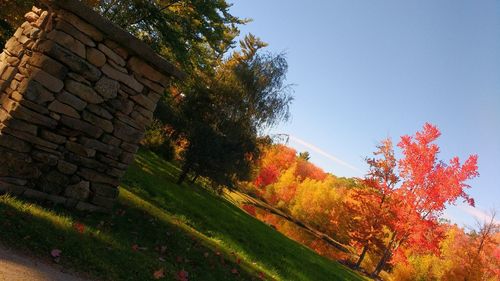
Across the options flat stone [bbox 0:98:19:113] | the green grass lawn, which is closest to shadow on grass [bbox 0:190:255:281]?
the green grass lawn

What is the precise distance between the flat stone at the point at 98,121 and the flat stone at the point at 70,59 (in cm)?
71

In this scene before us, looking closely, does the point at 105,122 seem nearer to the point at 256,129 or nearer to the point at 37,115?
the point at 37,115

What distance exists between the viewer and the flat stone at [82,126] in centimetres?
666

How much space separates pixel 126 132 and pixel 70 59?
1887mm

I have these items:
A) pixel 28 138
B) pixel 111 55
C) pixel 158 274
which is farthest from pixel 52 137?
pixel 158 274

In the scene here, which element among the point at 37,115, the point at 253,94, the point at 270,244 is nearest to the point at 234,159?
the point at 253,94

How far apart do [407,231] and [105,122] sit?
25819 millimetres

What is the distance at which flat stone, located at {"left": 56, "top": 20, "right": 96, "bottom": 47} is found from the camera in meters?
6.32

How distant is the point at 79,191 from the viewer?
7.22 m

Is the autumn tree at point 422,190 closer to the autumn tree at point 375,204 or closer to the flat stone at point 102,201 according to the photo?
the autumn tree at point 375,204

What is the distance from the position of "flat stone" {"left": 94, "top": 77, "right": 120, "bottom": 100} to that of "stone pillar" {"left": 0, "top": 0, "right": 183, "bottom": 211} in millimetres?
20

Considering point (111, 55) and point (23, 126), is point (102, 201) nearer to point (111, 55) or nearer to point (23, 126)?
point (23, 126)

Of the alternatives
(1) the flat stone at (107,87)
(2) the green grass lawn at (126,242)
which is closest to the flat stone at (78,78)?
(1) the flat stone at (107,87)

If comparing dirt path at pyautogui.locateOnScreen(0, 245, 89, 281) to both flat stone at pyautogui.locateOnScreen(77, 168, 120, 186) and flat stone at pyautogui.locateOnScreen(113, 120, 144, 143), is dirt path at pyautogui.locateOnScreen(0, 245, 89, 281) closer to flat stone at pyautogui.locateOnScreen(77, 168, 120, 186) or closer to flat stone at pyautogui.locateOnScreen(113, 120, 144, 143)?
flat stone at pyautogui.locateOnScreen(77, 168, 120, 186)
